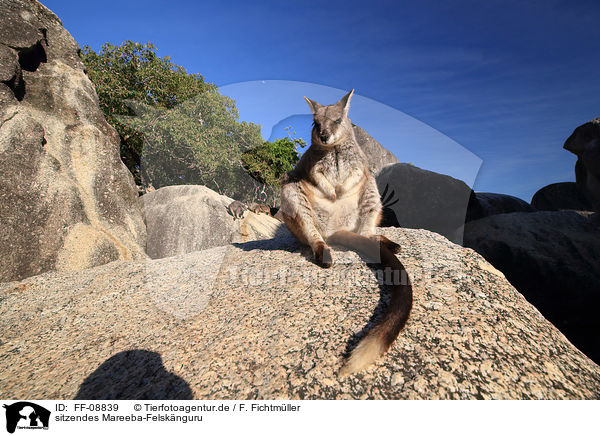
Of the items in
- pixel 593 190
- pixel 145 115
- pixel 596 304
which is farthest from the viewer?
pixel 145 115

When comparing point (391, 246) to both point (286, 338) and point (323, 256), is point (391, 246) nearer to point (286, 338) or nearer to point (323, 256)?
point (323, 256)

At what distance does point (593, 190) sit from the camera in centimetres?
952

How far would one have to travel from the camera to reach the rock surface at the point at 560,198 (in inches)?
450

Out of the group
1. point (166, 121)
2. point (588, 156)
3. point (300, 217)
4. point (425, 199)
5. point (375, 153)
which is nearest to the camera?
point (300, 217)

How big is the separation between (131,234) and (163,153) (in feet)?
39.2

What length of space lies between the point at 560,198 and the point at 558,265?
25.6 ft

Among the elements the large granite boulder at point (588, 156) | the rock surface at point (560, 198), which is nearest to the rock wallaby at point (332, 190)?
the large granite boulder at point (588, 156)

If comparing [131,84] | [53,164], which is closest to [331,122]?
[53,164]

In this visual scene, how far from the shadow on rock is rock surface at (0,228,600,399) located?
0.04ft

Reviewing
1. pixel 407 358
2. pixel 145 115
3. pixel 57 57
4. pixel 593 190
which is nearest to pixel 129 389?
pixel 407 358

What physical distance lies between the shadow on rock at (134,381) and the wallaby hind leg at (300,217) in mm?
2035

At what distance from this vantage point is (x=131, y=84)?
17.7 m

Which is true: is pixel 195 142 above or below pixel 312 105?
above

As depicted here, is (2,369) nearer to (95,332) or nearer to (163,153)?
(95,332)
